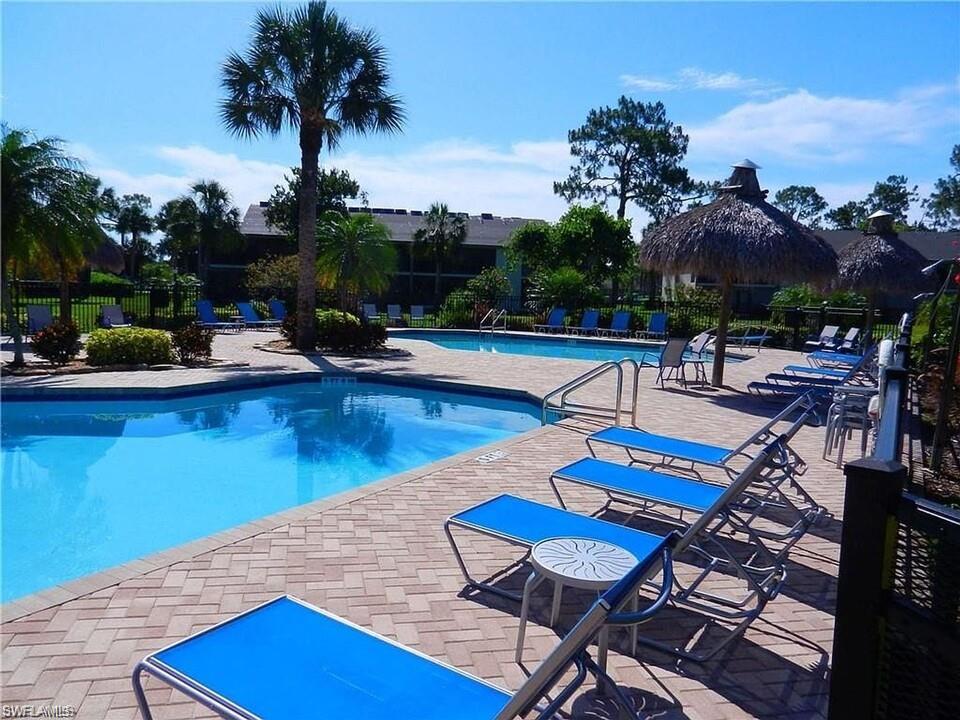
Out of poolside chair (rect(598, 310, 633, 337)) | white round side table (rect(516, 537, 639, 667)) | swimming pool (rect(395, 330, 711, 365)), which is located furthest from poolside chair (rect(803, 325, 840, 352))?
white round side table (rect(516, 537, 639, 667))

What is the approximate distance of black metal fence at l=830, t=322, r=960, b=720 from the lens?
58.3 inches

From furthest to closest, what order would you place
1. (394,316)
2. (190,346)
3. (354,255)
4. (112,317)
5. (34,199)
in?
(394,316)
(112,317)
(354,255)
(190,346)
(34,199)

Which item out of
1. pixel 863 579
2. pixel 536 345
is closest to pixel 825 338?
pixel 536 345

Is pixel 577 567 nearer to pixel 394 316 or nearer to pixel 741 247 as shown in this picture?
pixel 741 247

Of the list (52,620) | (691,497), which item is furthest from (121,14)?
(691,497)

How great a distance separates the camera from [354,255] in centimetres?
1714

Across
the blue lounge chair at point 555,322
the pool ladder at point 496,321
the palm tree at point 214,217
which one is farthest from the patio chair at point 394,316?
the palm tree at point 214,217

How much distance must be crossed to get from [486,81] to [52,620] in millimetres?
12842

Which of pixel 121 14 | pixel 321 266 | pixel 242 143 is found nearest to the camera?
pixel 121 14

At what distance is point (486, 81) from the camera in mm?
13695

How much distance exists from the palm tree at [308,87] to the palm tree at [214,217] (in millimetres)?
22803

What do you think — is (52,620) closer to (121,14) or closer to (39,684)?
(39,684)

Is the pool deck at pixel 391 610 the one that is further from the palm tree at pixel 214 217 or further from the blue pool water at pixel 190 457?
the palm tree at pixel 214 217

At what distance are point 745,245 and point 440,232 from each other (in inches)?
946
